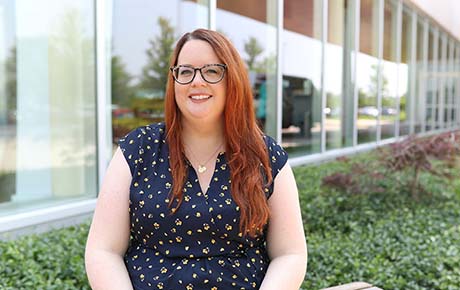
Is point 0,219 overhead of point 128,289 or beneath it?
beneath

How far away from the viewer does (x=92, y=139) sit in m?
4.67

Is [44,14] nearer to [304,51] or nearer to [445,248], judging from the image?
[445,248]

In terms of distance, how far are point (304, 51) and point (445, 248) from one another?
4911 mm

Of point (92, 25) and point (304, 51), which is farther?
point (304, 51)

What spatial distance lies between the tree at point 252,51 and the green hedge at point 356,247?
7.32 feet

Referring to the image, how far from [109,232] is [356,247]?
2648 millimetres

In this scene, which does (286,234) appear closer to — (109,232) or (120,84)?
(109,232)

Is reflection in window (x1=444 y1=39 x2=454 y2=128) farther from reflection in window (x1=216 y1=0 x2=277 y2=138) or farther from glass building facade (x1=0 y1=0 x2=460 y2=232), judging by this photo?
reflection in window (x1=216 y1=0 x2=277 y2=138)

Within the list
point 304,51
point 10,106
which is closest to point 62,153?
point 10,106

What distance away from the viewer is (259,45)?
726 cm

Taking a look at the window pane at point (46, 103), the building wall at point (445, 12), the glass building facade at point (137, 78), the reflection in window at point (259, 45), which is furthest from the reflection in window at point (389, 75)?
the window pane at point (46, 103)

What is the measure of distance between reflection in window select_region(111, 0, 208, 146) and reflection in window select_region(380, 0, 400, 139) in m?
6.80

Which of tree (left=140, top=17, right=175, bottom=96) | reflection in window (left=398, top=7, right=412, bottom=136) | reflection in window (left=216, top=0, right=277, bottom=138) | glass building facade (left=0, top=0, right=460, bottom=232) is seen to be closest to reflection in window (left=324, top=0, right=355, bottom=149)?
glass building facade (left=0, top=0, right=460, bottom=232)

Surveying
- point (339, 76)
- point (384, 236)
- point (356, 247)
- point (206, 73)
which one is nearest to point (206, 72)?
point (206, 73)
